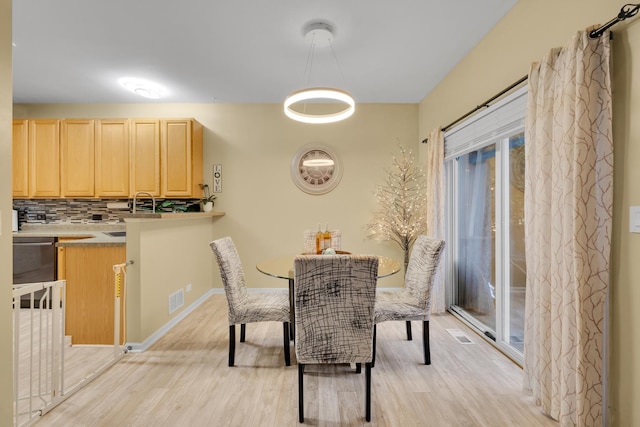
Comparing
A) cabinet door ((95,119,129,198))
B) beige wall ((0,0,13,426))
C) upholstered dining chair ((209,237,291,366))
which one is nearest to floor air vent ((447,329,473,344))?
upholstered dining chair ((209,237,291,366))

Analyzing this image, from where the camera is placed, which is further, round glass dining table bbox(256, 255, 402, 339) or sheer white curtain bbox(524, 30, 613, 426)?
round glass dining table bbox(256, 255, 402, 339)

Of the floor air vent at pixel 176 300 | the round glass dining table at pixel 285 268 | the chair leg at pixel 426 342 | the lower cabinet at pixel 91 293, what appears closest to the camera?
the round glass dining table at pixel 285 268

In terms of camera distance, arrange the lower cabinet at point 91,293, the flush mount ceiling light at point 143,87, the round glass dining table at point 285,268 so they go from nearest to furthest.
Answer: the round glass dining table at point 285,268, the lower cabinet at point 91,293, the flush mount ceiling light at point 143,87

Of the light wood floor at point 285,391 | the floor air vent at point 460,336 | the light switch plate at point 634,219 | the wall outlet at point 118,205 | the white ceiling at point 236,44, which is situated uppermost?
the white ceiling at point 236,44

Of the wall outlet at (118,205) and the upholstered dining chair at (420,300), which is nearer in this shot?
the upholstered dining chair at (420,300)

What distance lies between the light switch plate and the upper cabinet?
4.02m

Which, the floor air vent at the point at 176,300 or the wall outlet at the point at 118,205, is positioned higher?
the wall outlet at the point at 118,205

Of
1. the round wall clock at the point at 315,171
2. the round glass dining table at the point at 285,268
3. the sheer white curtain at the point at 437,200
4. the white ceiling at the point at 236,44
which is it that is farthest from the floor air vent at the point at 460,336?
the white ceiling at the point at 236,44

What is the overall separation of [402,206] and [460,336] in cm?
170

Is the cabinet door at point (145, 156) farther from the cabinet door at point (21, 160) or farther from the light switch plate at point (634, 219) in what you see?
the light switch plate at point (634, 219)

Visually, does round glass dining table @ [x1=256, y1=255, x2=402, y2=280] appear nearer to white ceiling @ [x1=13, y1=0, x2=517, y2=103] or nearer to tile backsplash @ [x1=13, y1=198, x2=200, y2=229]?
white ceiling @ [x1=13, y1=0, x2=517, y2=103]

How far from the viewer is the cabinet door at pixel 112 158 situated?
3904 millimetres

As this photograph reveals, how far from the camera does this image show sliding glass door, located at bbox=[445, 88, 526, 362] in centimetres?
244

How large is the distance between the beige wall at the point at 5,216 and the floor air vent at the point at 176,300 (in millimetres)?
1645
